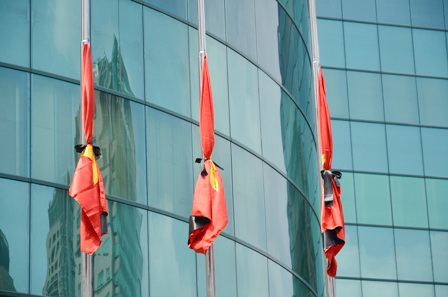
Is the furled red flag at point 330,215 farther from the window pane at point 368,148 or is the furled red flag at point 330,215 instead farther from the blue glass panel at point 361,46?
the blue glass panel at point 361,46

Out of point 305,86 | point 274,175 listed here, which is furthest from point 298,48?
point 274,175

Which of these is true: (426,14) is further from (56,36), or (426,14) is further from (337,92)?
(56,36)

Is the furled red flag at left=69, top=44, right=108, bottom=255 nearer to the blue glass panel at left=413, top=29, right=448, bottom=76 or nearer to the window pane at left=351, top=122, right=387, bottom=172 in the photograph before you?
the window pane at left=351, top=122, right=387, bottom=172

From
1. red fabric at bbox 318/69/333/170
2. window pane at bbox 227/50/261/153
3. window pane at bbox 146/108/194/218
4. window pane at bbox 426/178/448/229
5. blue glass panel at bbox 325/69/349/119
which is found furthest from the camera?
blue glass panel at bbox 325/69/349/119

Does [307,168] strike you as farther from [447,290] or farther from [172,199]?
[447,290]

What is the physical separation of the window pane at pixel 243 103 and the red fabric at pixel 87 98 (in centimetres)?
555

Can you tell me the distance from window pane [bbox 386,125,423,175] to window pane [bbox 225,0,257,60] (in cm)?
1800

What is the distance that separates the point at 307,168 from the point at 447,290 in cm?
1529

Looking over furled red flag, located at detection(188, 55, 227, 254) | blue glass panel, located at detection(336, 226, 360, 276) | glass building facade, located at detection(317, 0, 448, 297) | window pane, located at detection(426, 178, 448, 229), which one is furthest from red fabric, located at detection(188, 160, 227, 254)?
window pane, located at detection(426, 178, 448, 229)

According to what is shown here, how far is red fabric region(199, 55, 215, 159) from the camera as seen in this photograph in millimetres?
33094

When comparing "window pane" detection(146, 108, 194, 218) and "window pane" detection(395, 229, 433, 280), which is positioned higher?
"window pane" detection(395, 229, 433, 280)

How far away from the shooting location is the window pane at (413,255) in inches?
2132

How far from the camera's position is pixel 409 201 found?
55312mm

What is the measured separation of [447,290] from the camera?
177ft
